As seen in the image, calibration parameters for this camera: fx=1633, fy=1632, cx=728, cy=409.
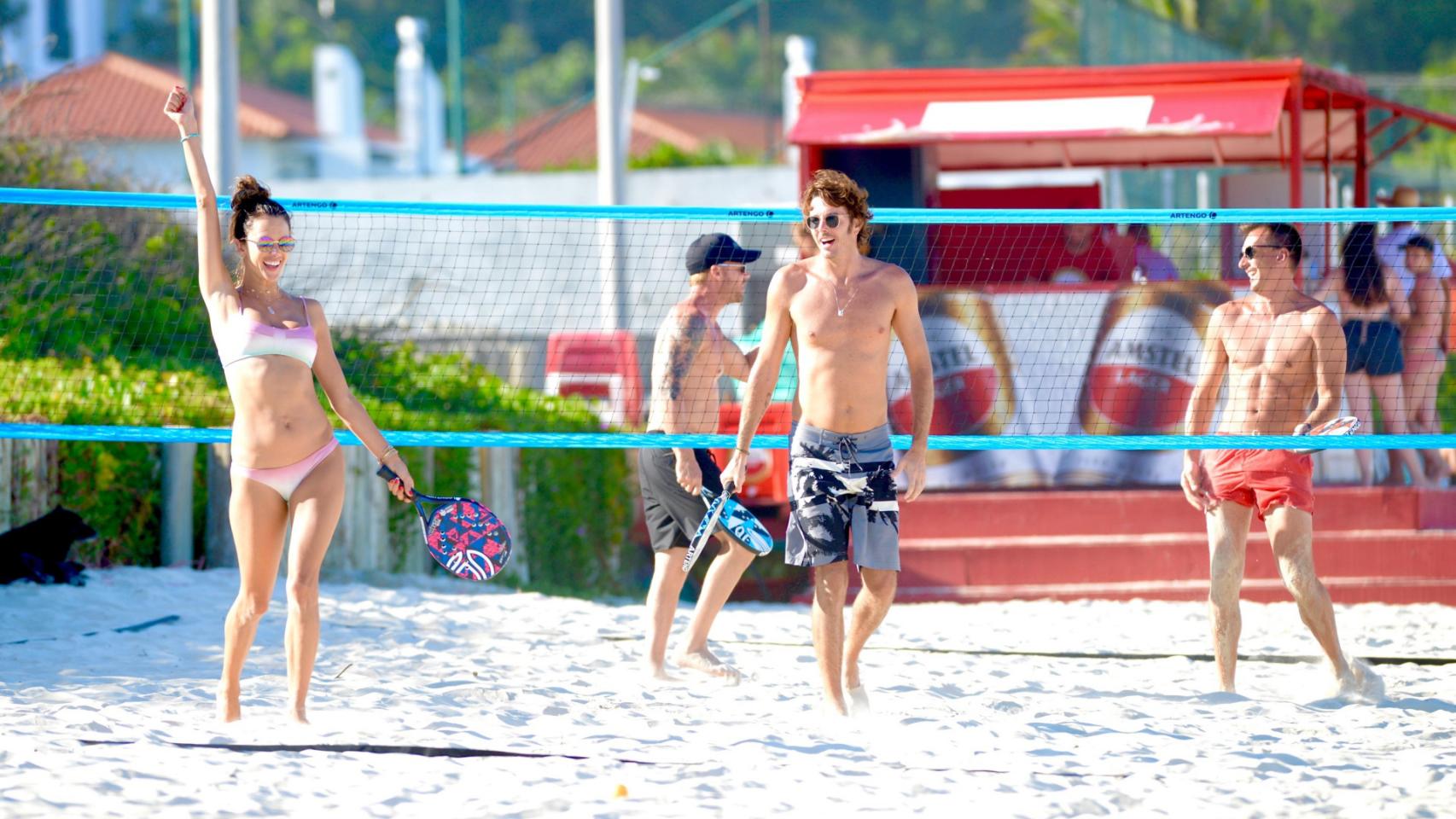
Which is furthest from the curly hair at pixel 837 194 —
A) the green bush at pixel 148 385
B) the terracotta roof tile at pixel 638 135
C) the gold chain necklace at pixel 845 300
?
the terracotta roof tile at pixel 638 135

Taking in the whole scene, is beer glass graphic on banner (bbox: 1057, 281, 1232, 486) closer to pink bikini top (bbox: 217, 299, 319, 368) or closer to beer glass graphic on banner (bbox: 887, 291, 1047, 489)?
beer glass graphic on banner (bbox: 887, 291, 1047, 489)

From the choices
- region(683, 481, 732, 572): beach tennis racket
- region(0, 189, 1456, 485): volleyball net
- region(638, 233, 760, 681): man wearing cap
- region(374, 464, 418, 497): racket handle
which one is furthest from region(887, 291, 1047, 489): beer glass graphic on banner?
region(374, 464, 418, 497): racket handle

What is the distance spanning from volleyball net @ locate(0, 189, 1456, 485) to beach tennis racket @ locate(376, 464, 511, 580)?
898 millimetres

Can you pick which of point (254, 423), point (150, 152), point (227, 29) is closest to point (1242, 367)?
point (254, 423)

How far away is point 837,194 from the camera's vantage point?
5402 mm

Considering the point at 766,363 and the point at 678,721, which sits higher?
the point at 766,363

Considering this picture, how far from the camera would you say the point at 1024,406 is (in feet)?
30.4

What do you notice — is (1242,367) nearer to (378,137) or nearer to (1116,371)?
(1116,371)

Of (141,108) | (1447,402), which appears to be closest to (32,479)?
(1447,402)

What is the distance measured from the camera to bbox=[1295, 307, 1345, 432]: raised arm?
5969 millimetres

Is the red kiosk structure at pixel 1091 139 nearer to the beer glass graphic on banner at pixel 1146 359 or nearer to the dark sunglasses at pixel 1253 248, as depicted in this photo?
the beer glass graphic on banner at pixel 1146 359

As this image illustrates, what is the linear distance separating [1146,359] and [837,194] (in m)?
4.21

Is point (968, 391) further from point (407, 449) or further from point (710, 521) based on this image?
point (710, 521)

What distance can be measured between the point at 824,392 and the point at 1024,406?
4033 mm
